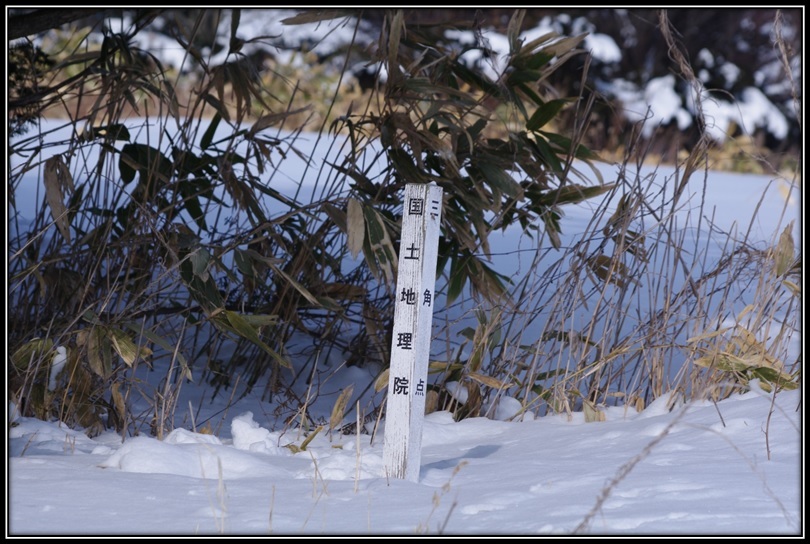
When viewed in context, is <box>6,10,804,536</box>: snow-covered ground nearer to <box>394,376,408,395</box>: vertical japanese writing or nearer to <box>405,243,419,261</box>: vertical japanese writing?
<box>394,376,408,395</box>: vertical japanese writing

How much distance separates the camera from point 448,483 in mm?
1297

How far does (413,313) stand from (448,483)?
46cm

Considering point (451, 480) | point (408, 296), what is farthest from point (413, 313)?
point (451, 480)

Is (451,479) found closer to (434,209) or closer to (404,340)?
(404,340)

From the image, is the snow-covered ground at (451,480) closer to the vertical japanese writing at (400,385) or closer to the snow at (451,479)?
the snow at (451,479)

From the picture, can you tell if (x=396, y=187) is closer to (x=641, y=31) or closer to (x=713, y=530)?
(x=713, y=530)

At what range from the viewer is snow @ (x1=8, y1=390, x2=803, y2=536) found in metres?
1.27

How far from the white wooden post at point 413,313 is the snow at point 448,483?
0.11 m

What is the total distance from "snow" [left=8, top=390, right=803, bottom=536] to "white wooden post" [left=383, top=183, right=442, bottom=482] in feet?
0.37

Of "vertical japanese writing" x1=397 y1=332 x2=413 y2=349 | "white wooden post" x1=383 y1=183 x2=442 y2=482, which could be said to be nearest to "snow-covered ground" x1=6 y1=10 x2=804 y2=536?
"white wooden post" x1=383 y1=183 x2=442 y2=482

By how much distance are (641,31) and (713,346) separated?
8426 millimetres

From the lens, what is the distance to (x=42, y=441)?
1976 millimetres

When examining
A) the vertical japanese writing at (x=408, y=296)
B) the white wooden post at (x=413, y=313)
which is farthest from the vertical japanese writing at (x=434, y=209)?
the vertical japanese writing at (x=408, y=296)

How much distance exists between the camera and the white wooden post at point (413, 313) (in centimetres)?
169
